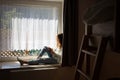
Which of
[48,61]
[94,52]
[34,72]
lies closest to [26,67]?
[34,72]

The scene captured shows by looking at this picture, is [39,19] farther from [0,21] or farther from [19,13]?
[0,21]

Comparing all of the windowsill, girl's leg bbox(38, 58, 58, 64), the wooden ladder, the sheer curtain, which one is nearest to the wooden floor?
the windowsill

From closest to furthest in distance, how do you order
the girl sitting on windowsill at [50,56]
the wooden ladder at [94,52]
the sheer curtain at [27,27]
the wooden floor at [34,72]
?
the wooden ladder at [94,52] → the wooden floor at [34,72] → the girl sitting on windowsill at [50,56] → the sheer curtain at [27,27]

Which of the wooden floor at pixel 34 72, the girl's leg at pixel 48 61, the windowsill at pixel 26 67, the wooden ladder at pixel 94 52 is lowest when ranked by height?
the wooden floor at pixel 34 72

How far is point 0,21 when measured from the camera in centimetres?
299

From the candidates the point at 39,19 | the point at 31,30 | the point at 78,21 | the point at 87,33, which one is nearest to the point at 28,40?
the point at 31,30

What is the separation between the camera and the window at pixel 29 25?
3.03 metres

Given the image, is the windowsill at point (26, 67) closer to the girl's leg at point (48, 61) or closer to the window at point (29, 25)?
the girl's leg at point (48, 61)

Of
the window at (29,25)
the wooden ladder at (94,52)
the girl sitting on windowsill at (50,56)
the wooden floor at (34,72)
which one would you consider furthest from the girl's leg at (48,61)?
the wooden ladder at (94,52)

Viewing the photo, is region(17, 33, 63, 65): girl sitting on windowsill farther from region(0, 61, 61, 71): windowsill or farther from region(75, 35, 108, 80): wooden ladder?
region(75, 35, 108, 80): wooden ladder

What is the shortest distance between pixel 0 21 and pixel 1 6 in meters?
0.25

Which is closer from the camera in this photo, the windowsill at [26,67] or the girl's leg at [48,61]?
the windowsill at [26,67]

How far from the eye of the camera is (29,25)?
3.15 metres

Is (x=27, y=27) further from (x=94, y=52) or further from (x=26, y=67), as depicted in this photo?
(x=94, y=52)
